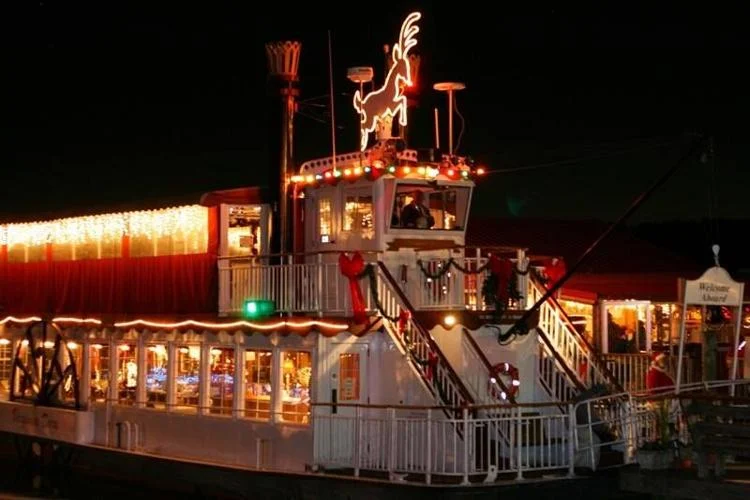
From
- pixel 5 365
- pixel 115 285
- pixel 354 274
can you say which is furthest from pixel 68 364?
pixel 354 274

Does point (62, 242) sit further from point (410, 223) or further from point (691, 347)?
point (691, 347)

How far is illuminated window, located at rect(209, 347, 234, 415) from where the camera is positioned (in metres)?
20.4

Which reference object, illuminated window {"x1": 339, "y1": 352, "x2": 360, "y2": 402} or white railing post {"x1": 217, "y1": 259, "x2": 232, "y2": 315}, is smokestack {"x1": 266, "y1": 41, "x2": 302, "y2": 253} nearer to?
white railing post {"x1": 217, "y1": 259, "x2": 232, "y2": 315}

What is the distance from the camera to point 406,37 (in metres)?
20.2

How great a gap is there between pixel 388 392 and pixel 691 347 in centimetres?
1218

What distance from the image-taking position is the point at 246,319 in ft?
65.3

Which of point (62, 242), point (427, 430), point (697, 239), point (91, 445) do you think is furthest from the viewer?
point (697, 239)

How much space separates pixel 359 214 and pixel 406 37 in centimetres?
296

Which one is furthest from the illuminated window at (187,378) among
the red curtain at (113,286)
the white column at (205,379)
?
the red curtain at (113,286)

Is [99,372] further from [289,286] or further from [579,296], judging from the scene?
[579,296]

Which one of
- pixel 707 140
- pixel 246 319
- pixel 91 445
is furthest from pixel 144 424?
pixel 707 140

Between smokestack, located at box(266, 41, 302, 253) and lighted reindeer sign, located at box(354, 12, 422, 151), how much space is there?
5.40 feet

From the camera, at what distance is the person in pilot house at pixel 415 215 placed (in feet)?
67.3

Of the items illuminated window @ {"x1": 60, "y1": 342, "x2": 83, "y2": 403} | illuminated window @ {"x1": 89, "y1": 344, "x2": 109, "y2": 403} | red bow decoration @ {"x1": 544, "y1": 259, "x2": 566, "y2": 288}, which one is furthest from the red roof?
illuminated window @ {"x1": 60, "y1": 342, "x2": 83, "y2": 403}
